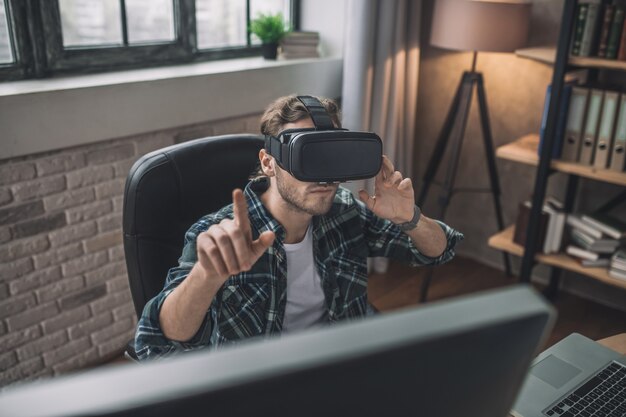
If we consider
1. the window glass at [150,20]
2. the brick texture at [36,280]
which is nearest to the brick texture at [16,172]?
the brick texture at [36,280]

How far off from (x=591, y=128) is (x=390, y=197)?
1.32m

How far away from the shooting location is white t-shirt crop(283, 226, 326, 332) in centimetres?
132

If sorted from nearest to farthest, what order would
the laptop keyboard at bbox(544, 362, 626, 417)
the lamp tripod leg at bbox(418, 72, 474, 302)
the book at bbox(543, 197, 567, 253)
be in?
the laptop keyboard at bbox(544, 362, 626, 417)
the book at bbox(543, 197, 567, 253)
the lamp tripod leg at bbox(418, 72, 474, 302)

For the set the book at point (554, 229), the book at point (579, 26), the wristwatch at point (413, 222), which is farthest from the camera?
the book at point (554, 229)

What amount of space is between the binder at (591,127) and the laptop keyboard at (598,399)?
1.45 m

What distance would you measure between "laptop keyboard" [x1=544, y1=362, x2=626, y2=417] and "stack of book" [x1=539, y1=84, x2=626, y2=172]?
4.67 feet

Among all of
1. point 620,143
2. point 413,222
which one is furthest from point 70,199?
point 620,143

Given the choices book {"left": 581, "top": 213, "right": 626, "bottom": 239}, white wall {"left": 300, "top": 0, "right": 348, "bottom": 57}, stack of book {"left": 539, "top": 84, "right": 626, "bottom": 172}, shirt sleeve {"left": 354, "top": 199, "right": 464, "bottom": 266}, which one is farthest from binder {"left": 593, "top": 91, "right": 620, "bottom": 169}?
white wall {"left": 300, "top": 0, "right": 348, "bottom": 57}

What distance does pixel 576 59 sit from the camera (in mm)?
2176

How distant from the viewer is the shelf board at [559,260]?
7.43ft

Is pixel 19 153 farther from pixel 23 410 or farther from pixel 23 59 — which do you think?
pixel 23 410

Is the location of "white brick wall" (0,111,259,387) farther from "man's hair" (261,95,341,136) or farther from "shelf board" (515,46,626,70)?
"shelf board" (515,46,626,70)

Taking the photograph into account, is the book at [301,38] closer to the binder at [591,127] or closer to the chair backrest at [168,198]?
the binder at [591,127]

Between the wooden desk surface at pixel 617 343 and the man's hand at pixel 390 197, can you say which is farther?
the man's hand at pixel 390 197
